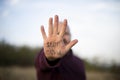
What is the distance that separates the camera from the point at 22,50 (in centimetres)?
159

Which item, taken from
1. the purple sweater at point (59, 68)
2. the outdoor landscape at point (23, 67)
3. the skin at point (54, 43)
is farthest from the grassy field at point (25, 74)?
the skin at point (54, 43)

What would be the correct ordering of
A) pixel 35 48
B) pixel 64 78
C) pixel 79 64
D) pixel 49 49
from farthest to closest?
pixel 35 48, pixel 79 64, pixel 64 78, pixel 49 49

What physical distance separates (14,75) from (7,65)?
0.34 ft

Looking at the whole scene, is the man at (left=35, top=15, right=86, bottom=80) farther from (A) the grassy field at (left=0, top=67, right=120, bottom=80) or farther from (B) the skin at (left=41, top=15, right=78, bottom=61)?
(A) the grassy field at (left=0, top=67, right=120, bottom=80)

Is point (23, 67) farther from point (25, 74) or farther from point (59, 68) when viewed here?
point (59, 68)

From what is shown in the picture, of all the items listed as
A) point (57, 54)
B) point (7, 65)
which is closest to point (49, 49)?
point (57, 54)

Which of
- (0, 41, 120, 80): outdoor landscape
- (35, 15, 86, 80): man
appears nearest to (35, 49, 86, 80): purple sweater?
(35, 15, 86, 80): man

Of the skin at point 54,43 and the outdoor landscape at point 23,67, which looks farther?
the outdoor landscape at point 23,67

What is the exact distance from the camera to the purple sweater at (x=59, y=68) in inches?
22.9

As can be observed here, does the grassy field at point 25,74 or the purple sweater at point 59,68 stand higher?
the purple sweater at point 59,68

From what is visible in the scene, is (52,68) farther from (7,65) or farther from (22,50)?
(7,65)

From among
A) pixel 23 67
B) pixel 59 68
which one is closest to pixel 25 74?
pixel 23 67

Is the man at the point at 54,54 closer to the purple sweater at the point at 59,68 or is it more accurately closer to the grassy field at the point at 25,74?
the purple sweater at the point at 59,68

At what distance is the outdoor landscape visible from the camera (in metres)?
1.57
